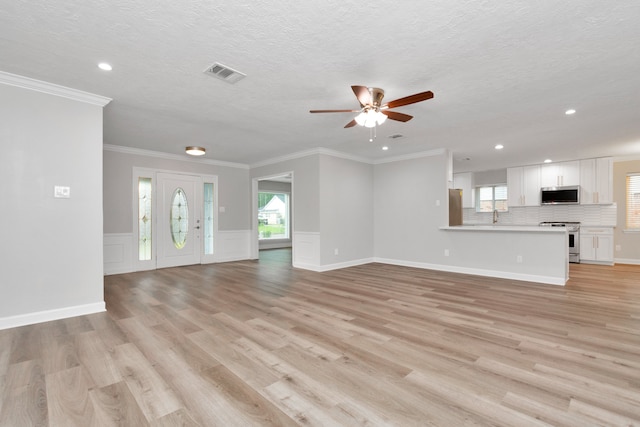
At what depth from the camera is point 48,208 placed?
325 cm

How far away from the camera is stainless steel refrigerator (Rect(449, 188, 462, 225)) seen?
6.42m

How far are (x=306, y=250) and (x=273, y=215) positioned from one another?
17.2 feet

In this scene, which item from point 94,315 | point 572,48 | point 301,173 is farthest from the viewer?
point 301,173

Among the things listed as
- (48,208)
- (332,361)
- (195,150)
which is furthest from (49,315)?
(195,150)

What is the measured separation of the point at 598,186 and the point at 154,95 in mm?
9481

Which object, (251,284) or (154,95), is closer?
(154,95)

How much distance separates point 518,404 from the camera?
5.84 feet

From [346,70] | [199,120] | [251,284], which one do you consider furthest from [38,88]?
[251,284]

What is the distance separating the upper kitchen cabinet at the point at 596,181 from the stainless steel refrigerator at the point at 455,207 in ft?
11.2

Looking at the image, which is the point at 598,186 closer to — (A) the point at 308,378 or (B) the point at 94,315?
(A) the point at 308,378

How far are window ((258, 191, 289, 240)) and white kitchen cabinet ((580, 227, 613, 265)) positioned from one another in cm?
899

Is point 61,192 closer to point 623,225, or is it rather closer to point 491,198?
point 491,198

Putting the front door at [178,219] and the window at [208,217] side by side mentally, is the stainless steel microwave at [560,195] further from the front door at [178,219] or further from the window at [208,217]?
the front door at [178,219]

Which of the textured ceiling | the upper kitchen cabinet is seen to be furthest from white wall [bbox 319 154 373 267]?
the upper kitchen cabinet
